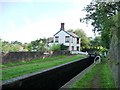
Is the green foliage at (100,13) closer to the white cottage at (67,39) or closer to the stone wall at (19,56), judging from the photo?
the stone wall at (19,56)

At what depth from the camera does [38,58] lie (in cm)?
2647

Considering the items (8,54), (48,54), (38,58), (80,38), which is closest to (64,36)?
(80,38)

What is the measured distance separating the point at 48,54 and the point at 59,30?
99.0 ft

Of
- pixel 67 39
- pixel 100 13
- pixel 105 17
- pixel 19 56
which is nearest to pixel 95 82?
pixel 105 17

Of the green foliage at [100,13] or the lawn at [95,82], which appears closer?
the lawn at [95,82]

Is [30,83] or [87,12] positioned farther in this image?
[87,12]

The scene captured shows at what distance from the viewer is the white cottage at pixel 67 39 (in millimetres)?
61787

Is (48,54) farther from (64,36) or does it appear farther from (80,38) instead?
(80,38)

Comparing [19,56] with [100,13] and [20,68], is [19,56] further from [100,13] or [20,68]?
[100,13]

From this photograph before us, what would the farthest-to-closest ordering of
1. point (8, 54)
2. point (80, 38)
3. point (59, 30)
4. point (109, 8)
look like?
point (80, 38), point (59, 30), point (109, 8), point (8, 54)

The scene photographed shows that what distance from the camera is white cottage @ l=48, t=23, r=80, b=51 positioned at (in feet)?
203

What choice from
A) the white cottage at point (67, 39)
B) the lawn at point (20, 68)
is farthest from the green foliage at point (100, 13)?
the white cottage at point (67, 39)

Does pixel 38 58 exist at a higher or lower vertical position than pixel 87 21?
lower

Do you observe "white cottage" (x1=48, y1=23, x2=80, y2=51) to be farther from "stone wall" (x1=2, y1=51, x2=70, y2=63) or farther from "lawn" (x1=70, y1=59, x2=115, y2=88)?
"lawn" (x1=70, y1=59, x2=115, y2=88)
